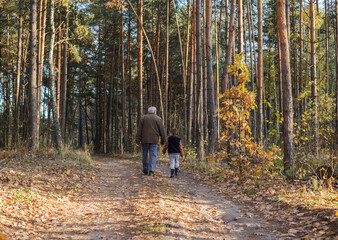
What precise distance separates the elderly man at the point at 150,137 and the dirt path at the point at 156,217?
171cm

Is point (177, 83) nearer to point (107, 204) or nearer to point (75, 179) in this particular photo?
point (75, 179)

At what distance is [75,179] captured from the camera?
757 cm

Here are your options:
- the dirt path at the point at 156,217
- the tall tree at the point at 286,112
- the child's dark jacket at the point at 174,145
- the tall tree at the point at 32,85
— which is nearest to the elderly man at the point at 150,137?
the child's dark jacket at the point at 174,145

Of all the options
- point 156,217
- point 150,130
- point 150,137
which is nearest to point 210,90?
point 150,130

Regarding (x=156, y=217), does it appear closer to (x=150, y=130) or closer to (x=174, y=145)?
(x=150, y=130)

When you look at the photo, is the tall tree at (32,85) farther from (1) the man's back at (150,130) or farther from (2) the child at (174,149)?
(2) the child at (174,149)

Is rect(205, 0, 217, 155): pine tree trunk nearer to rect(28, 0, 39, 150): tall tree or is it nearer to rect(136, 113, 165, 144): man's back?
rect(136, 113, 165, 144): man's back

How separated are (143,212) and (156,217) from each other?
1.50 ft

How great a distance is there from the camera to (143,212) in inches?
187

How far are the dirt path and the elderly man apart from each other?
5.61ft

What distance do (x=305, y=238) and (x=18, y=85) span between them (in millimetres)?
15458

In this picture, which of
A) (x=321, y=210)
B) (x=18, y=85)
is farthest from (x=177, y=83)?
(x=321, y=210)

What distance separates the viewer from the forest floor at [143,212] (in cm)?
384

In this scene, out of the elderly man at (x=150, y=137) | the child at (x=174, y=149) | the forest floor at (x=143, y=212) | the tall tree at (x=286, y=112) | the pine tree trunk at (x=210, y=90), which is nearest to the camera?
the forest floor at (x=143, y=212)
